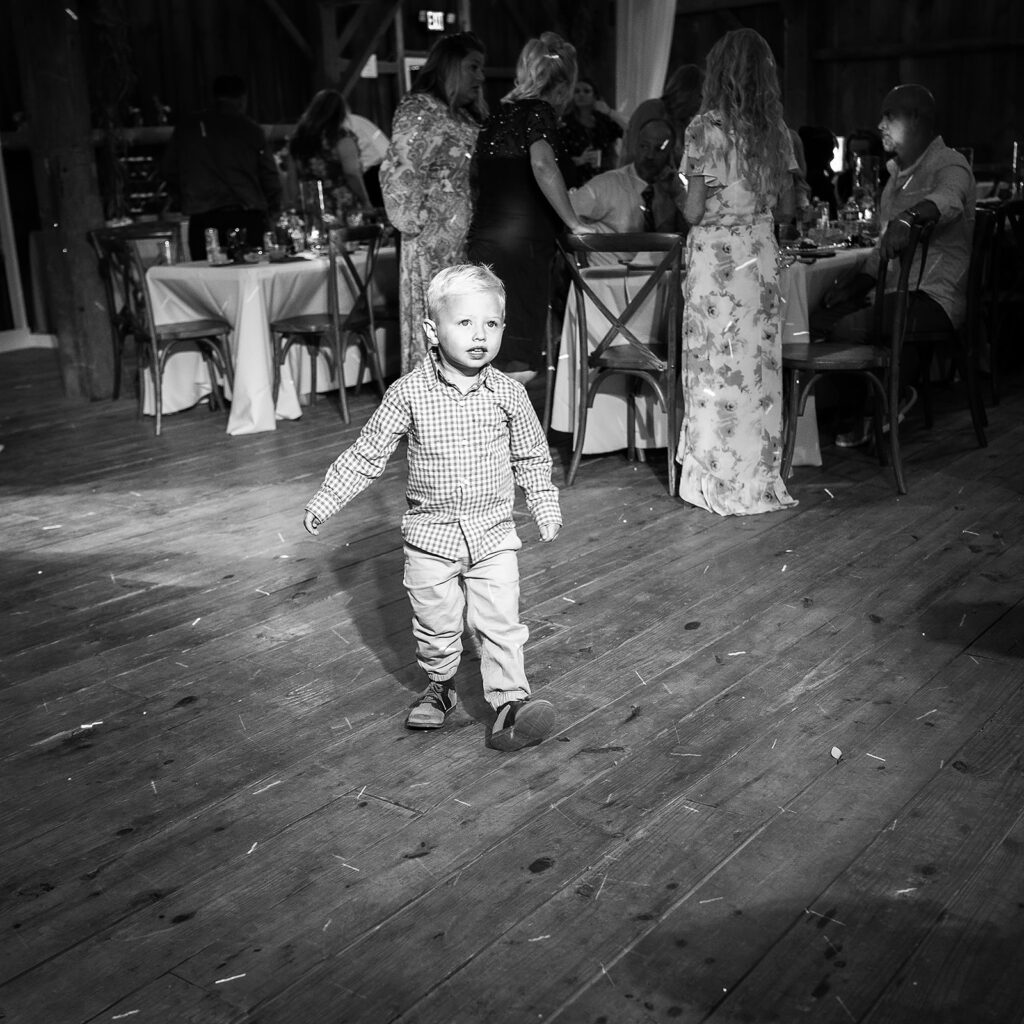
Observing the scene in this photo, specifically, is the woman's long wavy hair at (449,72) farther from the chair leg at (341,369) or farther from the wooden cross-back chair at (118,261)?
the wooden cross-back chair at (118,261)

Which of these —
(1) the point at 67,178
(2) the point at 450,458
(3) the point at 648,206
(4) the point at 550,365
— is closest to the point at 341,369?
(4) the point at 550,365

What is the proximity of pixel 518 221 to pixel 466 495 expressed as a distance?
8.45 feet

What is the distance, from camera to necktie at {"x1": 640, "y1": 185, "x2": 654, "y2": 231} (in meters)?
5.15

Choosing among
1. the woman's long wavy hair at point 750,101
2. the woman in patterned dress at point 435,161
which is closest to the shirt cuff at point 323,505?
the woman's long wavy hair at point 750,101

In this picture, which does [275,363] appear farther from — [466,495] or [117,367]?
[466,495]

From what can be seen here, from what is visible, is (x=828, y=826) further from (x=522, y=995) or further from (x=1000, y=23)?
(x=1000, y=23)

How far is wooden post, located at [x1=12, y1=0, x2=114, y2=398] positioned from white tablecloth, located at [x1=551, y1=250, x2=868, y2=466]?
2995mm

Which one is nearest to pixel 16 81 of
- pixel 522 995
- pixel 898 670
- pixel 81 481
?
pixel 81 481

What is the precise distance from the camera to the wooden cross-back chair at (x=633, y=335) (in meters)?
4.29

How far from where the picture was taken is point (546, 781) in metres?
2.53

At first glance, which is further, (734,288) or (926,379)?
(926,379)

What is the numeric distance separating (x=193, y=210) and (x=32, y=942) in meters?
5.39

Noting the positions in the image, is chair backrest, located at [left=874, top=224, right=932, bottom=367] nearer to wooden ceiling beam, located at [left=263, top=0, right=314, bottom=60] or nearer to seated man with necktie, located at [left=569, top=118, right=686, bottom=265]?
seated man with necktie, located at [left=569, top=118, right=686, bottom=265]

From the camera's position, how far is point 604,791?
2480 mm
